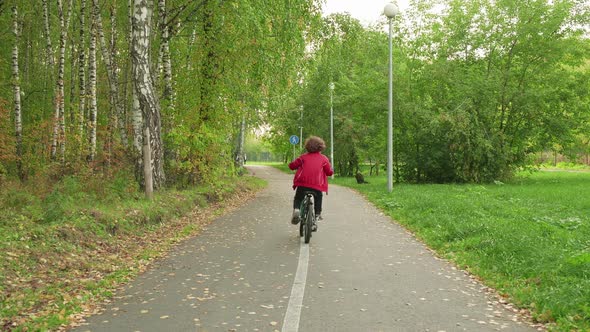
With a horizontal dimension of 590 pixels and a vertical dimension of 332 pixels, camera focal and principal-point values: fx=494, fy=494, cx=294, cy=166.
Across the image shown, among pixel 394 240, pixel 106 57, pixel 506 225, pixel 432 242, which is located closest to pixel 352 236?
pixel 394 240

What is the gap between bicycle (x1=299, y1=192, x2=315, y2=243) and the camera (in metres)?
8.94

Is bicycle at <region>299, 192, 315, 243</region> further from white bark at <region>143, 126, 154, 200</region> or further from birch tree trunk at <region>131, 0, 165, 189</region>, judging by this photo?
birch tree trunk at <region>131, 0, 165, 189</region>

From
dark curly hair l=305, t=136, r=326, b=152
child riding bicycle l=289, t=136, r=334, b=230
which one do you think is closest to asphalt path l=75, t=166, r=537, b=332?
child riding bicycle l=289, t=136, r=334, b=230

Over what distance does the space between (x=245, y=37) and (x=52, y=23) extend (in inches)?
548

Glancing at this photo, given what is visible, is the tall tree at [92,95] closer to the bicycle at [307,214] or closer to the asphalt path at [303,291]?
the asphalt path at [303,291]

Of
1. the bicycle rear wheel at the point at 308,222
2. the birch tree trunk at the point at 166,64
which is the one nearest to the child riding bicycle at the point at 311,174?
the bicycle rear wheel at the point at 308,222

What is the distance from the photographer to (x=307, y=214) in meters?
8.99

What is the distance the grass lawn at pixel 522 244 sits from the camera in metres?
5.42

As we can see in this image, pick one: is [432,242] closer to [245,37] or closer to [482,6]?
[245,37]

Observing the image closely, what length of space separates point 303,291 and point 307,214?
315cm

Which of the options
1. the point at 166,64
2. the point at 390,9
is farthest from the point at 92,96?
the point at 390,9

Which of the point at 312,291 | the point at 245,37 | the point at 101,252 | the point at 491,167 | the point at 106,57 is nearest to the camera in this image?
the point at 312,291

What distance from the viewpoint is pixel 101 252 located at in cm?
806

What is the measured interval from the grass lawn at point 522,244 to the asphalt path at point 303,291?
0.35m
